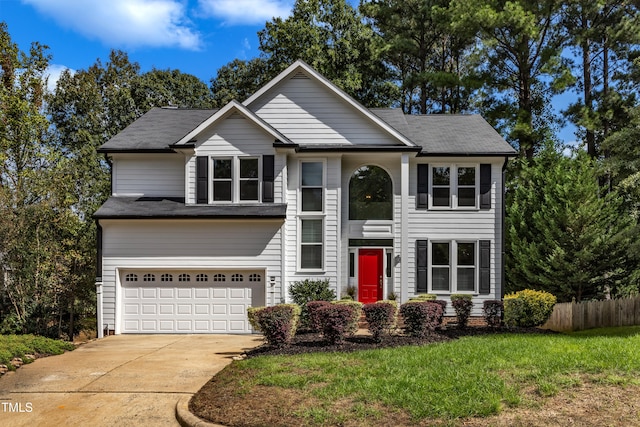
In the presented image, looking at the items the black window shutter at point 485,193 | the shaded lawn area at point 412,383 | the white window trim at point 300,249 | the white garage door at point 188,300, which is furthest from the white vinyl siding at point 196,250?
the shaded lawn area at point 412,383

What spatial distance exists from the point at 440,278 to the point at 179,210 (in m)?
9.10

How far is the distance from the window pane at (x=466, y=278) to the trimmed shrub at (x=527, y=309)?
3836mm

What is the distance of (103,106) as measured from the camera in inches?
1297

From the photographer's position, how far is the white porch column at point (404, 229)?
17625 millimetres

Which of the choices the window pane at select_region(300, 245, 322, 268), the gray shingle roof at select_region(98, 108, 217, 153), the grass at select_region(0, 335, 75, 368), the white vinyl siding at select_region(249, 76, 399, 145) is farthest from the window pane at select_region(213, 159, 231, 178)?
the grass at select_region(0, 335, 75, 368)

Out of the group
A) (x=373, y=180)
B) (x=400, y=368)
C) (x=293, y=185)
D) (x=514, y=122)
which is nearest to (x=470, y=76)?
(x=514, y=122)

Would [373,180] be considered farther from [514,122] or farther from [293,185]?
[514,122]

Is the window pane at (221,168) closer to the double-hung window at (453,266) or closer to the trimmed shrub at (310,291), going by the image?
the trimmed shrub at (310,291)

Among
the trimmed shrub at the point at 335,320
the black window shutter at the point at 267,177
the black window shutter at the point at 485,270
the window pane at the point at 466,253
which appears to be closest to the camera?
the trimmed shrub at the point at 335,320

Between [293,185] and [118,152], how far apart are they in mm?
6074

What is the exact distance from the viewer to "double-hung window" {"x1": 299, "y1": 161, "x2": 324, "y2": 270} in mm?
17688

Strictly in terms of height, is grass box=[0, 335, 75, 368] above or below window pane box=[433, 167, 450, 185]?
below

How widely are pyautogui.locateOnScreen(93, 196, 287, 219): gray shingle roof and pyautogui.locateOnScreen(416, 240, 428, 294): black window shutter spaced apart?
16.1ft

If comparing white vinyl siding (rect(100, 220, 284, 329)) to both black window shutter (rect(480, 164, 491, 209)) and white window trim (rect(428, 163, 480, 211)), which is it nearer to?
white window trim (rect(428, 163, 480, 211))
